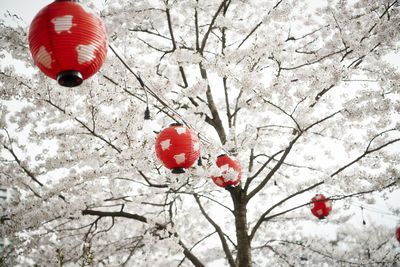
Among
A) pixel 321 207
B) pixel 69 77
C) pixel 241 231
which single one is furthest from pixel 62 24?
pixel 321 207

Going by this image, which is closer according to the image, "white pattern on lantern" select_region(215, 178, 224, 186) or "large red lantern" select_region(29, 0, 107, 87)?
"large red lantern" select_region(29, 0, 107, 87)

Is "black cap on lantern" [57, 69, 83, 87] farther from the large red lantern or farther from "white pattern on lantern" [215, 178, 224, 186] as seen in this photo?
"white pattern on lantern" [215, 178, 224, 186]

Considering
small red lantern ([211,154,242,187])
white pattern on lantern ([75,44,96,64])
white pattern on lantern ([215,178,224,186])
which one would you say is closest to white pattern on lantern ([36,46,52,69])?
white pattern on lantern ([75,44,96,64])

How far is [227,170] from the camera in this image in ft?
→ 12.0

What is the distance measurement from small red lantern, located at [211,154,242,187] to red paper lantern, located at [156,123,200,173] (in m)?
1.01

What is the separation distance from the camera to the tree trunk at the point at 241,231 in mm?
4732

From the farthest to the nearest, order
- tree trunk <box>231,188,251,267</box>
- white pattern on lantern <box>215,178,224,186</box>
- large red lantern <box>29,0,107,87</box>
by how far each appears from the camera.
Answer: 1. tree trunk <box>231,188,251,267</box>
2. white pattern on lantern <box>215,178,224,186</box>
3. large red lantern <box>29,0,107,87</box>

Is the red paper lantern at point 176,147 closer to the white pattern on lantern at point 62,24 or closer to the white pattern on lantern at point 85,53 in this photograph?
the white pattern on lantern at point 85,53

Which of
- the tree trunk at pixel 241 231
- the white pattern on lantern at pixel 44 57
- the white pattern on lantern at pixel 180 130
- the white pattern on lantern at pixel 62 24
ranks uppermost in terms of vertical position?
the white pattern on lantern at pixel 62 24

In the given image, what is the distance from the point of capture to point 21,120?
5.34 metres

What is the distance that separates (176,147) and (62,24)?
1.57m

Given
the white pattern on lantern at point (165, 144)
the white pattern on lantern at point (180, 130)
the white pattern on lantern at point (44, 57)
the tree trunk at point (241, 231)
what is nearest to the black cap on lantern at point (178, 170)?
the white pattern on lantern at point (165, 144)

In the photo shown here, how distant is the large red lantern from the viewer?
67.5 inches

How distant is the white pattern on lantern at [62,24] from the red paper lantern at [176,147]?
142cm
